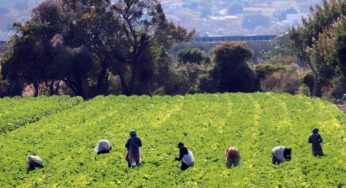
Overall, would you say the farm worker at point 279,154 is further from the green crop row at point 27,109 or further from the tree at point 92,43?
the tree at point 92,43

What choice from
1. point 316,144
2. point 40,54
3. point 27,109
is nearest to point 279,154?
point 316,144

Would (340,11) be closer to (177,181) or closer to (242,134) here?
(242,134)

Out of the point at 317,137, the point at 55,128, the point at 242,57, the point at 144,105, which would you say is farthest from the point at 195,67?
the point at 317,137

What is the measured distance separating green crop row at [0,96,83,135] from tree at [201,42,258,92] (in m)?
23.0

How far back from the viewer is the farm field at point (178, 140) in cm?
1577

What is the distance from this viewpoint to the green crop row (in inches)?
1139

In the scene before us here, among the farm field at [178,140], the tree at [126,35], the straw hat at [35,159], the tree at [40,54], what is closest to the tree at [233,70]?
the tree at [126,35]

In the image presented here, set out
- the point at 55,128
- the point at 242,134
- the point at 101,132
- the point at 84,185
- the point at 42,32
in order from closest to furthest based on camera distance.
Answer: the point at 84,185 < the point at 242,134 < the point at 101,132 < the point at 55,128 < the point at 42,32

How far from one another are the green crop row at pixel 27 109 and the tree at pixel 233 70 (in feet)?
75.4

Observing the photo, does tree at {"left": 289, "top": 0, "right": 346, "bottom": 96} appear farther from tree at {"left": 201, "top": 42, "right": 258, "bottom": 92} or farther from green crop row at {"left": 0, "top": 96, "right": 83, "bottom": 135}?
green crop row at {"left": 0, "top": 96, "right": 83, "bottom": 135}

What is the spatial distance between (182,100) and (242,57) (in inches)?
802

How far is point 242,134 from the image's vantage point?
76.8 feet

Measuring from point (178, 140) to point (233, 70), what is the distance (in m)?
35.8

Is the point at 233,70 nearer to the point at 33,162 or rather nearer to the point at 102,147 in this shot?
the point at 102,147
